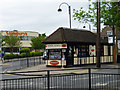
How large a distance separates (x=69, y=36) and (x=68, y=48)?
1588 mm

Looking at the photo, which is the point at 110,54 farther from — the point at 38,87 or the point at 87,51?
the point at 38,87

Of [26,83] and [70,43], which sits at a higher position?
[70,43]

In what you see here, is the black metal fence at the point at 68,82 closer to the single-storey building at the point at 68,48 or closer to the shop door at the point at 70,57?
the single-storey building at the point at 68,48

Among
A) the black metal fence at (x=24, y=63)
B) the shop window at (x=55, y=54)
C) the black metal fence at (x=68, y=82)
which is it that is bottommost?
the black metal fence at (x=24, y=63)

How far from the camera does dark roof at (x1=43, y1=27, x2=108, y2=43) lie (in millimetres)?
21781

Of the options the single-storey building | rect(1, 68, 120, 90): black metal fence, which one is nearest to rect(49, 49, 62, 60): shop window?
the single-storey building

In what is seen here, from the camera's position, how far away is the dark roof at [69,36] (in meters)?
21.8

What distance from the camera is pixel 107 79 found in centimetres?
805

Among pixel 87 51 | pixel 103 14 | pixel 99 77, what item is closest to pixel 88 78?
pixel 99 77

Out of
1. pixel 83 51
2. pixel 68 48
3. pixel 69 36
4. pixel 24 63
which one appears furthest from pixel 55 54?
pixel 24 63

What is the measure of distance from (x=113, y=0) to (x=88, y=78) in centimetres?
1833

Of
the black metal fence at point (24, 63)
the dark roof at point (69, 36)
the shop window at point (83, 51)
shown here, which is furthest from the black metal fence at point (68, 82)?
the black metal fence at point (24, 63)

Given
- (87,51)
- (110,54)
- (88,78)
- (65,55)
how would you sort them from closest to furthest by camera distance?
1. (88,78)
2. (65,55)
3. (87,51)
4. (110,54)

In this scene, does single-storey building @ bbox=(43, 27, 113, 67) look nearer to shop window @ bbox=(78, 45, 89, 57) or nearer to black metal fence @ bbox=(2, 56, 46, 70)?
shop window @ bbox=(78, 45, 89, 57)
